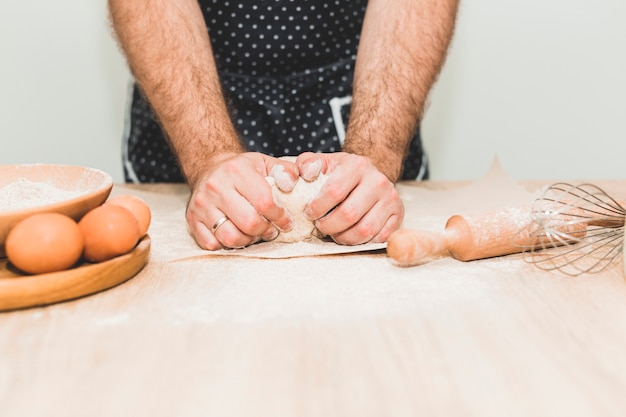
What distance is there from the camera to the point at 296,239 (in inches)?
34.2

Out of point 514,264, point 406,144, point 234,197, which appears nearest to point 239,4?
point 406,144

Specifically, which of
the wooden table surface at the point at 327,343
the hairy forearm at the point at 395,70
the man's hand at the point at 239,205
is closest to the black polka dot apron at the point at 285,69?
the hairy forearm at the point at 395,70

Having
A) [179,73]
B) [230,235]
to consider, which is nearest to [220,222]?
[230,235]

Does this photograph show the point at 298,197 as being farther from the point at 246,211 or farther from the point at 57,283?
the point at 57,283

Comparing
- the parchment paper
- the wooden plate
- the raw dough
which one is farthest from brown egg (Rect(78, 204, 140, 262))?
the raw dough

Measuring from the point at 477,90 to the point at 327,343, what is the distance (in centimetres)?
126

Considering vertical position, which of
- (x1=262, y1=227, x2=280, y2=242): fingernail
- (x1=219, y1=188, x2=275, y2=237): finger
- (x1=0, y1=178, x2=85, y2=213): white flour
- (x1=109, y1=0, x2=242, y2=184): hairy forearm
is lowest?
(x1=262, y1=227, x2=280, y2=242): fingernail

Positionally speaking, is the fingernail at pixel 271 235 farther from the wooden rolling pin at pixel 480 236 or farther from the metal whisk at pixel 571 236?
the metal whisk at pixel 571 236

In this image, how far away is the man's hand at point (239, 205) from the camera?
802 millimetres

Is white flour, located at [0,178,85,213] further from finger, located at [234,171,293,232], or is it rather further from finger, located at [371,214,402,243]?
finger, located at [371,214,402,243]

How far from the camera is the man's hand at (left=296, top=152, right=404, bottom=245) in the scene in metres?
0.82

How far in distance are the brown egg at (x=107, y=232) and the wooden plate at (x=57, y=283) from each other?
1 cm

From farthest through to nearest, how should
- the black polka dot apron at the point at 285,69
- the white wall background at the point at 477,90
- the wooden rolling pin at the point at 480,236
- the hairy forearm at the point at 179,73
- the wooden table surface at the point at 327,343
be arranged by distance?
1. the white wall background at the point at 477,90
2. the black polka dot apron at the point at 285,69
3. the hairy forearm at the point at 179,73
4. the wooden rolling pin at the point at 480,236
5. the wooden table surface at the point at 327,343

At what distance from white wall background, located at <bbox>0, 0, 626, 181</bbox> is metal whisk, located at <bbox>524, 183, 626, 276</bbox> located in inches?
34.2
